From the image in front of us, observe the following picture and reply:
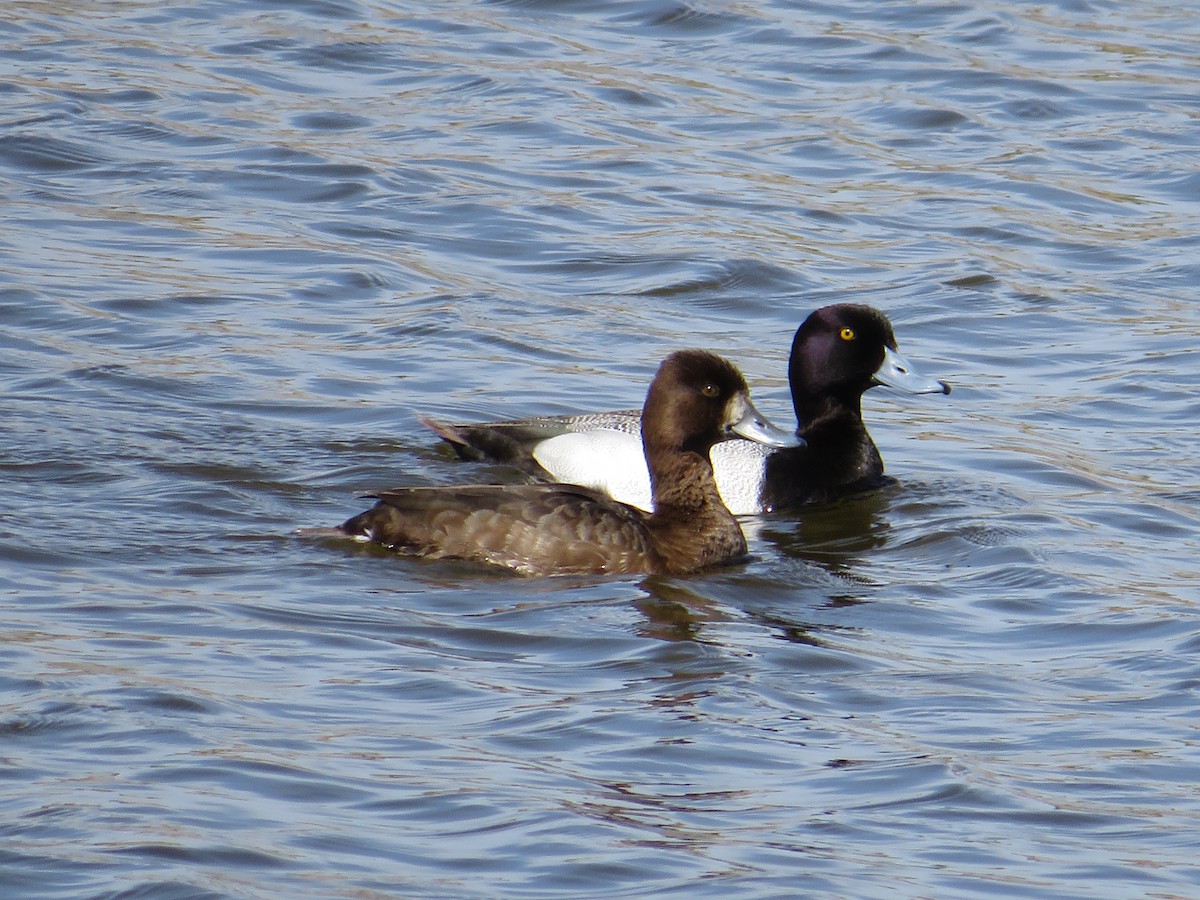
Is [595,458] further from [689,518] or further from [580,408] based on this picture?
[689,518]

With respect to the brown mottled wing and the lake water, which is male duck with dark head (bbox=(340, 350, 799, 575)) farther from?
the lake water

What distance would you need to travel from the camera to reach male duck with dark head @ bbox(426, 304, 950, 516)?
9203mm

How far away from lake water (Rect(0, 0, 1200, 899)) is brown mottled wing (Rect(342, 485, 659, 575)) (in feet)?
0.36

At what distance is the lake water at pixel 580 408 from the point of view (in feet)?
17.2

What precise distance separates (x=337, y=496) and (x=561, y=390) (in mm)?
2013

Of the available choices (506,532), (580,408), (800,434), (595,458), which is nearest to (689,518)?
(506,532)

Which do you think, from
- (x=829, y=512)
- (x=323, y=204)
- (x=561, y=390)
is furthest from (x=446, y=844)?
(x=323, y=204)

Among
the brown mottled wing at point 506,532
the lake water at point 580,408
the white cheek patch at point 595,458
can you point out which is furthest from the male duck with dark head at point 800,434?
the brown mottled wing at point 506,532

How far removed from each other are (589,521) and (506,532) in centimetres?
31

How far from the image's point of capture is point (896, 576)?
802 centimetres

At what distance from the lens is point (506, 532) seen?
763cm

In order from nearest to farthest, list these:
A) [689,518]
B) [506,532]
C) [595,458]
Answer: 1. [506,532]
2. [689,518]
3. [595,458]

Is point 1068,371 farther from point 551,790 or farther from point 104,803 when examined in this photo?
point 104,803

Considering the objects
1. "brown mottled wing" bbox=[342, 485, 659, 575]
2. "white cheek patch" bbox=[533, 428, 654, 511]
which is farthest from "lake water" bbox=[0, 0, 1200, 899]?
"white cheek patch" bbox=[533, 428, 654, 511]
